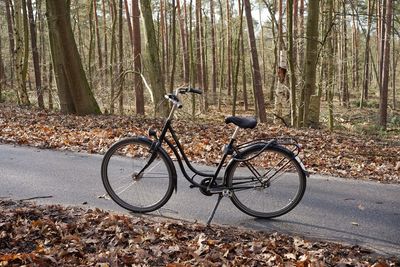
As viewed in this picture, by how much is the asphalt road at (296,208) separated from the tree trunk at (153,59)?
6792mm

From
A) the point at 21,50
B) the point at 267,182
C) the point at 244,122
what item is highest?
the point at 21,50

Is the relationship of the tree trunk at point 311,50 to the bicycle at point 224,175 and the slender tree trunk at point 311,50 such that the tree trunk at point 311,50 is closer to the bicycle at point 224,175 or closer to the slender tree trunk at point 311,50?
the slender tree trunk at point 311,50

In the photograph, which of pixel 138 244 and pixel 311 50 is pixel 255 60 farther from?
pixel 138 244

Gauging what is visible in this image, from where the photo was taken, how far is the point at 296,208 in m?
4.81

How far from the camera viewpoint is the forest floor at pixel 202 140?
6.91m

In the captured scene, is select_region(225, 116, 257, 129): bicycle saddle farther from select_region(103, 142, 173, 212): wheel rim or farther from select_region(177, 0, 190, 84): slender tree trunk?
select_region(177, 0, 190, 84): slender tree trunk

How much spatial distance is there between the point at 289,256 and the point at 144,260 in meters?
1.27

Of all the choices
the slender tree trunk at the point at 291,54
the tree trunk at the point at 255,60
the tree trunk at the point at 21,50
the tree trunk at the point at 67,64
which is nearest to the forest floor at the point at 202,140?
the tree trunk at the point at 67,64

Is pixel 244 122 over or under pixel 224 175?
over

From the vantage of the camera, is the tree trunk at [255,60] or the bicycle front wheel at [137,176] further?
the tree trunk at [255,60]

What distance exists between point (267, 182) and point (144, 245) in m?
1.56

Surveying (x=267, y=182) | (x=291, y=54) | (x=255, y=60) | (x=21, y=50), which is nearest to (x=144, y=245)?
(x=267, y=182)

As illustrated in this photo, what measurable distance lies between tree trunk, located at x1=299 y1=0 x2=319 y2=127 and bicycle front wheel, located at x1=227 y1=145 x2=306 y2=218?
7.89 meters

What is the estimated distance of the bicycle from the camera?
4367 mm
